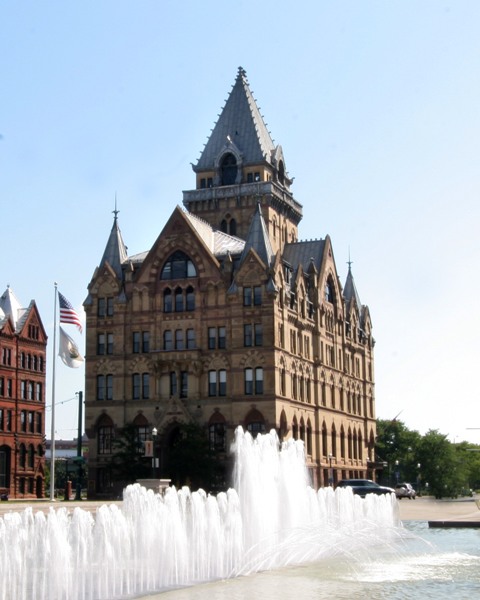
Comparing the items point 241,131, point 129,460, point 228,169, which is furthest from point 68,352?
point 241,131

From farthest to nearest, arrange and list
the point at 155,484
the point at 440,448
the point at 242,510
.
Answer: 1. the point at 440,448
2. the point at 155,484
3. the point at 242,510

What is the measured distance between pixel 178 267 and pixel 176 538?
201 ft

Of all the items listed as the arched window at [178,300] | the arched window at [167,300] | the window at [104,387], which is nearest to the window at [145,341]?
the arched window at [167,300]

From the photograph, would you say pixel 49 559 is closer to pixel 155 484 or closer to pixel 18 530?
pixel 18 530

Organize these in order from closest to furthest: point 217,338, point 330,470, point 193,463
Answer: point 193,463 → point 217,338 → point 330,470

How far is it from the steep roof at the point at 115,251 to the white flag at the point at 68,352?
20594mm

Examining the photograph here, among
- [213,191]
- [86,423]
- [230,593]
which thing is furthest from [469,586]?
[213,191]

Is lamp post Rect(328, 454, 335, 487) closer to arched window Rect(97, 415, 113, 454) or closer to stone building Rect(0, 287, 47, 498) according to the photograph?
arched window Rect(97, 415, 113, 454)

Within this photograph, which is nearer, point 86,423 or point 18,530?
point 18,530

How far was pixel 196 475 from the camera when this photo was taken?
8556 cm

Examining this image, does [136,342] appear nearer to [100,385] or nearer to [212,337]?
[100,385]

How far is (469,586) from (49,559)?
1183 centimetres

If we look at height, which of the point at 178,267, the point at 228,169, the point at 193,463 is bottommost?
the point at 193,463

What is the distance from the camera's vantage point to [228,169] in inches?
4333
